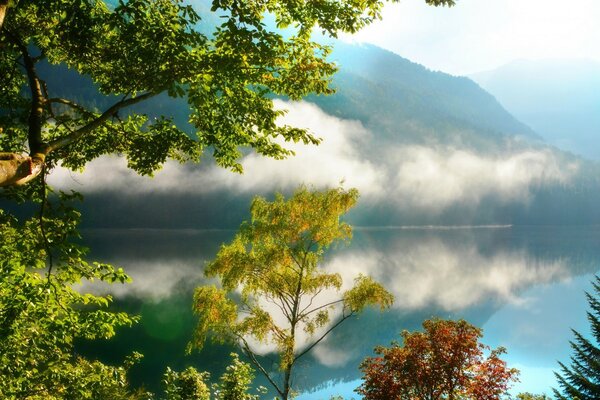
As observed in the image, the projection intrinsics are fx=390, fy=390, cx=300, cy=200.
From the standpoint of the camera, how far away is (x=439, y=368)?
9953 mm

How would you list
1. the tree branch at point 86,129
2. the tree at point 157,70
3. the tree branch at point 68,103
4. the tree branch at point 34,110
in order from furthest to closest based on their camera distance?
the tree branch at point 68,103, the tree at point 157,70, the tree branch at point 86,129, the tree branch at point 34,110

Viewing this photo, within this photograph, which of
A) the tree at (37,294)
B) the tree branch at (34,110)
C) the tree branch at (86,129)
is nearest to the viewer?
Result: the tree branch at (34,110)

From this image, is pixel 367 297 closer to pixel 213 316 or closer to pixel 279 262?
pixel 279 262

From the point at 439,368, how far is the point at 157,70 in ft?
30.9

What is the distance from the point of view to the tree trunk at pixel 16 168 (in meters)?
3.36

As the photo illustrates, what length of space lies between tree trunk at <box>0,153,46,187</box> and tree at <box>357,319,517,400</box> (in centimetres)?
911

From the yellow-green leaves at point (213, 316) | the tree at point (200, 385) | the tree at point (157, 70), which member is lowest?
the tree at point (200, 385)

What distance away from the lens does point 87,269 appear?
562 centimetres

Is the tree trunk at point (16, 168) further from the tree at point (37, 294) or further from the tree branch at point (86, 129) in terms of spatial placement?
the tree at point (37, 294)

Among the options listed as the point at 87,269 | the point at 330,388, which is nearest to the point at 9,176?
the point at 87,269

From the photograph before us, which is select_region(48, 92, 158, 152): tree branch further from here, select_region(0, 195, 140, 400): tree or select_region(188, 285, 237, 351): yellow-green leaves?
select_region(188, 285, 237, 351): yellow-green leaves

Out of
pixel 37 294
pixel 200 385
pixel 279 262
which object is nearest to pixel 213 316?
pixel 200 385

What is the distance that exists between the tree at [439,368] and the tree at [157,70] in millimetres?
6561

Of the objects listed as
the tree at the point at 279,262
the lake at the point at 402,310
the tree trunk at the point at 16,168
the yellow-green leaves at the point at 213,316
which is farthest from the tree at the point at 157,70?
the lake at the point at 402,310
